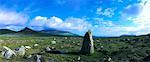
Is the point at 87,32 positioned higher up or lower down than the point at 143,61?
higher up

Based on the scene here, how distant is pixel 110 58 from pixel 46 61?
42.8 feet

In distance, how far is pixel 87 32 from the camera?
8881cm

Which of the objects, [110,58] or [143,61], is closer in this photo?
[143,61]

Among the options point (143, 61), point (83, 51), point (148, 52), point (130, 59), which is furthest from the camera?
point (83, 51)

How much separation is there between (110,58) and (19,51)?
25872 mm

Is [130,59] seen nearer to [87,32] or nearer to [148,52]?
[148,52]

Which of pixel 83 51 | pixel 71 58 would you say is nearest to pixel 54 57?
pixel 71 58

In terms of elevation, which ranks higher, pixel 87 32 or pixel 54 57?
pixel 87 32

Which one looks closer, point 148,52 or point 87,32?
point 148,52

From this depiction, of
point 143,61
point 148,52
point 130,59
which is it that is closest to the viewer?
point 143,61

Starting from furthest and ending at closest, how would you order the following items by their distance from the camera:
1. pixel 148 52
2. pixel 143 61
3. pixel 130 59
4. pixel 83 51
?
pixel 83 51 → pixel 148 52 → pixel 130 59 → pixel 143 61

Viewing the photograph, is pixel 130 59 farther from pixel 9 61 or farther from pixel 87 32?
pixel 9 61

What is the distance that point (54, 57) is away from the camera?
265 ft

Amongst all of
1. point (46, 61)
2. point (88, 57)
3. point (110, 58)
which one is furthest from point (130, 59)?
point (46, 61)
